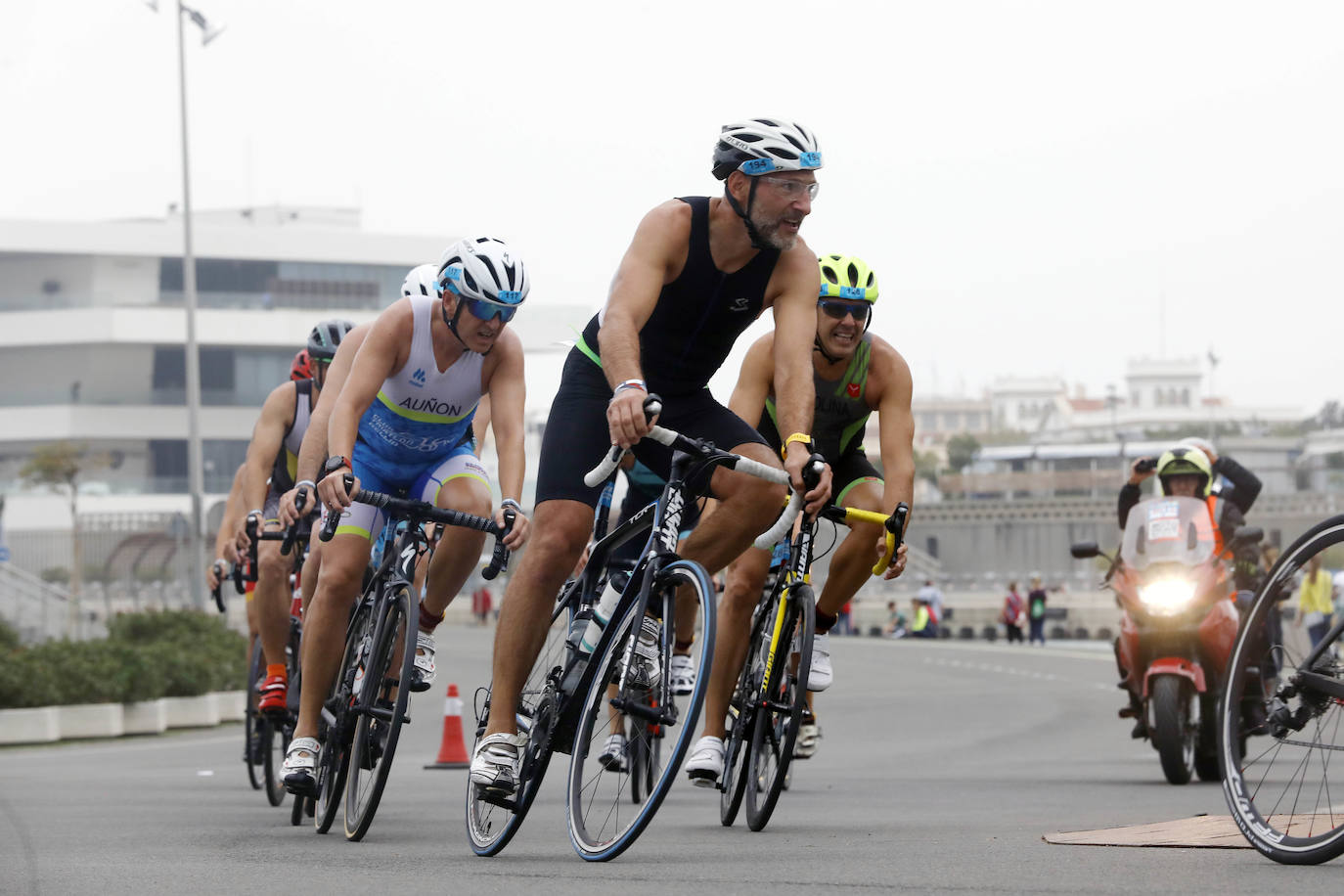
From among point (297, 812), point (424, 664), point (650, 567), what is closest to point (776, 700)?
point (424, 664)

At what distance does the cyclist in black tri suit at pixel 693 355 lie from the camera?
21.0ft

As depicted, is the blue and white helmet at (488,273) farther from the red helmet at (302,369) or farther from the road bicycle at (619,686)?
the red helmet at (302,369)

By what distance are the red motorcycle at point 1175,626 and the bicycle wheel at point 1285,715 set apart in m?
5.48

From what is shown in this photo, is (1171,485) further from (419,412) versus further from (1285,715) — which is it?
(1285,715)

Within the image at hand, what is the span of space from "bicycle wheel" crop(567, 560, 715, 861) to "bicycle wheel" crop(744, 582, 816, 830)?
135 centimetres

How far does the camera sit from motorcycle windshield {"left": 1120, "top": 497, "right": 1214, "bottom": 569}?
11.8m

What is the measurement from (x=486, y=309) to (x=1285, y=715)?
3.45 metres

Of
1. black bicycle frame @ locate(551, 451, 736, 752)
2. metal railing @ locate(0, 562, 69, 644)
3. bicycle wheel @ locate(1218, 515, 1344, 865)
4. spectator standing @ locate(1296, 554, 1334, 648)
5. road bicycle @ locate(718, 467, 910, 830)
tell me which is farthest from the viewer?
metal railing @ locate(0, 562, 69, 644)

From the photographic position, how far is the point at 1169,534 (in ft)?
38.9

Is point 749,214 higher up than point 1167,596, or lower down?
higher up

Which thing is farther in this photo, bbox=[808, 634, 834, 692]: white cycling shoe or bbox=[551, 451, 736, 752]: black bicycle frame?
bbox=[808, 634, 834, 692]: white cycling shoe

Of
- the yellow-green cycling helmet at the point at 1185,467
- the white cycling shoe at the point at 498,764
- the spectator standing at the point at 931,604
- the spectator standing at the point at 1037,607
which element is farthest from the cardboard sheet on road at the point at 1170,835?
the spectator standing at the point at 931,604

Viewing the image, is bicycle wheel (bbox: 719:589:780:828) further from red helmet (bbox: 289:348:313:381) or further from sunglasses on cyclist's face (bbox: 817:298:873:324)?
red helmet (bbox: 289:348:313:381)

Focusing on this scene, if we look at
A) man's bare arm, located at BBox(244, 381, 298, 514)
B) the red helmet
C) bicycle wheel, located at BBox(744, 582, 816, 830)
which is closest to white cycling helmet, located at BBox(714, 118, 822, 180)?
bicycle wheel, located at BBox(744, 582, 816, 830)
